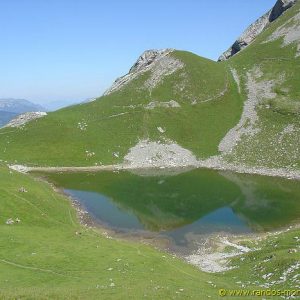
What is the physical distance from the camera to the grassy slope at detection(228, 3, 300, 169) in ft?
342

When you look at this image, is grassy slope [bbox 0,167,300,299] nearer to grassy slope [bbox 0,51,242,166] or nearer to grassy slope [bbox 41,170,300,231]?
grassy slope [bbox 41,170,300,231]

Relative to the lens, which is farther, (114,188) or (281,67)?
(281,67)

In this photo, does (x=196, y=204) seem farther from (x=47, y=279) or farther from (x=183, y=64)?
(x=183, y=64)

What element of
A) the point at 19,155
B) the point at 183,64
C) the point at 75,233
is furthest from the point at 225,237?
the point at 183,64

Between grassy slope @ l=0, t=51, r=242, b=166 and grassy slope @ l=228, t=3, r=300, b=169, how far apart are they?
921cm

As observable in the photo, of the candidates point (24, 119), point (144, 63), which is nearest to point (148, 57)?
point (144, 63)

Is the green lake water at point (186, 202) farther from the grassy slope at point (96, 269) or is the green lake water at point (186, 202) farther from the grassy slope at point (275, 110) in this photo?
the grassy slope at point (96, 269)

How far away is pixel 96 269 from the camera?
3909 cm

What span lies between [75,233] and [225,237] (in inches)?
876

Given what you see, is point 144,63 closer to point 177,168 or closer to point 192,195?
point 177,168

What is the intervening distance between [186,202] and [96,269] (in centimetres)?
4088

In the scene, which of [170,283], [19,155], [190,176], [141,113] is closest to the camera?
[170,283]

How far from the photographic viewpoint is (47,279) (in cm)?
3591

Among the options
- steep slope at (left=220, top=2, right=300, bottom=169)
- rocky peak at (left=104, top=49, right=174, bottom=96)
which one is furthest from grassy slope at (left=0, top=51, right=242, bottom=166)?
rocky peak at (left=104, top=49, right=174, bottom=96)
